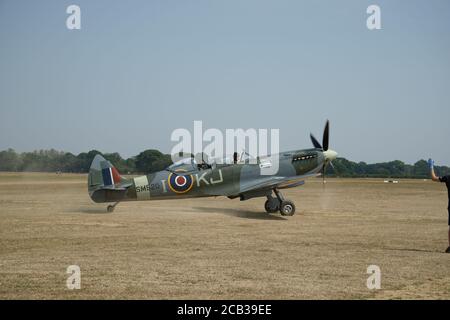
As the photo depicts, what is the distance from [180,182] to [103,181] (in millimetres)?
2906

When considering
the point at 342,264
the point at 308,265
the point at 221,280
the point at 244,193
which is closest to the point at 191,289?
the point at 221,280

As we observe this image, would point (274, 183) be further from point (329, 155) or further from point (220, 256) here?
point (220, 256)

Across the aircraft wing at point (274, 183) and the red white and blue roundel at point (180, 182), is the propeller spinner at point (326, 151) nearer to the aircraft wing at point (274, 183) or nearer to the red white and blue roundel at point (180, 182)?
the aircraft wing at point (274, 183)

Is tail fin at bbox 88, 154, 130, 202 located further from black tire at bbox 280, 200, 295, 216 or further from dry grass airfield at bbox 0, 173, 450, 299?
black tire at bbox 280, 200, 295, 216

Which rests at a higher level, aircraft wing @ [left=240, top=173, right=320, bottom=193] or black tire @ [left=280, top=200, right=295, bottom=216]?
aircraft wing @ [left=240, top=173, right=320, bottom=193]

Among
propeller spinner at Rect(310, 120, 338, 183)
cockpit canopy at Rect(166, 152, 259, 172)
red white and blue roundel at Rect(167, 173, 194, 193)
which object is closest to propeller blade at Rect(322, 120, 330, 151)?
propeller spinner at Rect(310, 120, 338, 183)

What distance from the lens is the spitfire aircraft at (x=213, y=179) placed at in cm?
1730

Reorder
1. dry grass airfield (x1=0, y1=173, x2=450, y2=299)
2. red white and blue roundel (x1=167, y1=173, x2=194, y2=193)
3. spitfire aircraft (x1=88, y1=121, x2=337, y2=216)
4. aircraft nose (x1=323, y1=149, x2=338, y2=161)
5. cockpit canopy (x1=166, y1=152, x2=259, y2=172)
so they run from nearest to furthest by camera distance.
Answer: dry grass airfield (x1=0, y1=173, x2=450, y2=299) → spitfire aircraft (x1=88, y1=121, x2=337, y2=216) → red white and blue roundel (x1=167, y1=173, x2=194, y2=193) → cockpit canopy (x1=166, y1=152, x2=259, y2=172) → aircraft nose (x1=323, y1=149, x2=338, y2=161)

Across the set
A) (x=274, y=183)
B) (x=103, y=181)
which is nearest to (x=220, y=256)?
(x=274, y=183)

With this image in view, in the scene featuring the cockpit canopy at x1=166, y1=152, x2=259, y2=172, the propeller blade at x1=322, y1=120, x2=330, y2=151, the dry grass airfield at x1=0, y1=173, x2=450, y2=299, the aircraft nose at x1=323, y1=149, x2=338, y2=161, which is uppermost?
the propeller blade at x1=322, y1=120, x2=330, y2=151

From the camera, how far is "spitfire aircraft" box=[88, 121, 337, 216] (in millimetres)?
17297

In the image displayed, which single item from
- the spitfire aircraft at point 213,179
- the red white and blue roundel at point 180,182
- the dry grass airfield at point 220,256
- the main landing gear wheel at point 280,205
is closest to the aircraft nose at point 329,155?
the spitfire aircraft at point 213,179

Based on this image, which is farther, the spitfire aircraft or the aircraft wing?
the aircraft wing
